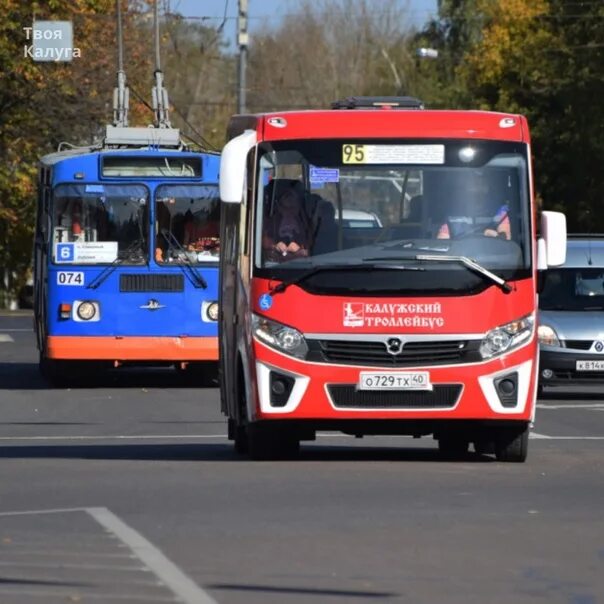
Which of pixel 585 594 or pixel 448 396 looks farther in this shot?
pixel 448 396

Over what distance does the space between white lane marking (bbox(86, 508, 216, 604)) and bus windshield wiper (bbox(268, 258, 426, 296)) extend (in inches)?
119

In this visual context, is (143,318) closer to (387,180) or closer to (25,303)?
(387,180)

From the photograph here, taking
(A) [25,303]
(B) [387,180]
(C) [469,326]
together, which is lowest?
(A) [25,303]

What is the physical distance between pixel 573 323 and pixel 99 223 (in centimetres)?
620

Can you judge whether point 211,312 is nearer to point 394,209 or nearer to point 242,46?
point 394,209

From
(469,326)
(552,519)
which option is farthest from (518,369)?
(552,519)

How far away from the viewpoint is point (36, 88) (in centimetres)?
5834

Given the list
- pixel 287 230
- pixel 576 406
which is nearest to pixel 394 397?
pixel 287 230

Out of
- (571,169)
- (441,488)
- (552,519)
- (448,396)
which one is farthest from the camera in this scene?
(571,169)

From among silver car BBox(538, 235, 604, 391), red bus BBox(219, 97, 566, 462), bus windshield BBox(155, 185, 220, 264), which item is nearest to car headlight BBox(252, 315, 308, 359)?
red bus BBox(219, 97, 566, 462)

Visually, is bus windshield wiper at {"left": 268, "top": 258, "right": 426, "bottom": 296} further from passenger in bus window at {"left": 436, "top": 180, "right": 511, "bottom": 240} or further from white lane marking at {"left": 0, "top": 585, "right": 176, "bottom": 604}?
white lane marking at {"left": 0, "top": 585, "right": 176, "bottom": 604}

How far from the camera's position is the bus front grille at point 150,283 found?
27.3 m

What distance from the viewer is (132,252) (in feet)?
89.4

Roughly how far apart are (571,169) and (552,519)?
6330 centimetres
